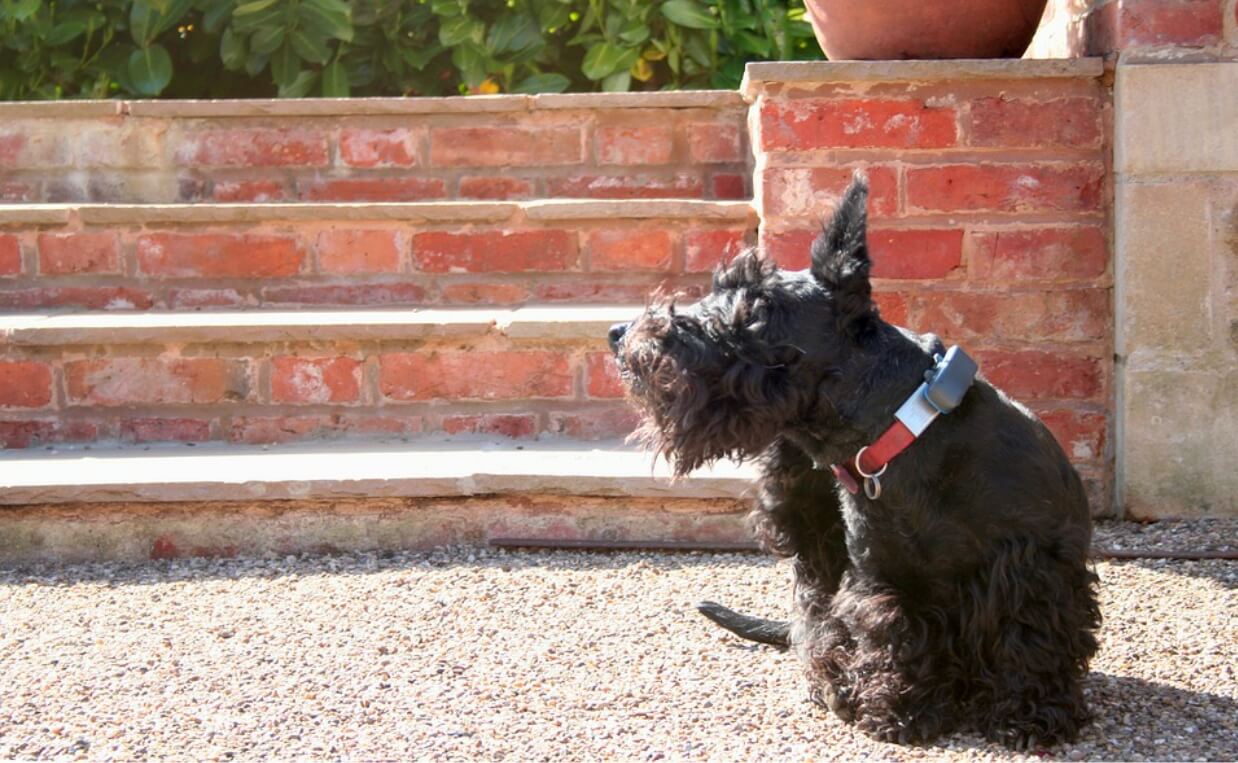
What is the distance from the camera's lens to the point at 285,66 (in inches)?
206

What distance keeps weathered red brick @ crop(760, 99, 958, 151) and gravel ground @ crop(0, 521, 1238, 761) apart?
111 cm

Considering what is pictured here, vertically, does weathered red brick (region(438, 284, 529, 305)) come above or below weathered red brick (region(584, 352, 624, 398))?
above

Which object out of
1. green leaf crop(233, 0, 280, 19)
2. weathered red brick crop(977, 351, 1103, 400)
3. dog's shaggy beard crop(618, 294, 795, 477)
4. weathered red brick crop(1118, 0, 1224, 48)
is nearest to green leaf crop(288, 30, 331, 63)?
green leaf crop(233, 0, 280, 19)

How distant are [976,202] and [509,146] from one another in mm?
1766

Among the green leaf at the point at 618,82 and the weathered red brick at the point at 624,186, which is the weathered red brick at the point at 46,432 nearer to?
the weathered red brick at the point at 624,186

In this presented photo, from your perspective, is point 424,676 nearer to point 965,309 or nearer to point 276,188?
point 965,309

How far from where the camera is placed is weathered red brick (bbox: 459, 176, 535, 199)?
4586mm

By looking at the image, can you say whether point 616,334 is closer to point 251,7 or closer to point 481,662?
point 481,662

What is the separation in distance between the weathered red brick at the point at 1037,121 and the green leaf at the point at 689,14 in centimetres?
186

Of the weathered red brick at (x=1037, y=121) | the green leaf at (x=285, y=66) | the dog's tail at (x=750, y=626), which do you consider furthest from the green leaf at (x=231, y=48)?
the dog's tail at (x=750, y=626)

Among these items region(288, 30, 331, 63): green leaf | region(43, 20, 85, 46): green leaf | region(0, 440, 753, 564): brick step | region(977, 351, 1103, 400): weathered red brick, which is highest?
region(43, 20, 85, 46): green leaf

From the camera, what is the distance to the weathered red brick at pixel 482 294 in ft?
13.6

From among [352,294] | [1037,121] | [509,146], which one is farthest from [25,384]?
[1037,121]

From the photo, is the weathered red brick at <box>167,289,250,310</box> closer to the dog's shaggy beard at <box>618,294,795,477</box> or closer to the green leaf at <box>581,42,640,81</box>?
the green leaf at <box>581,42,640,81</box>
